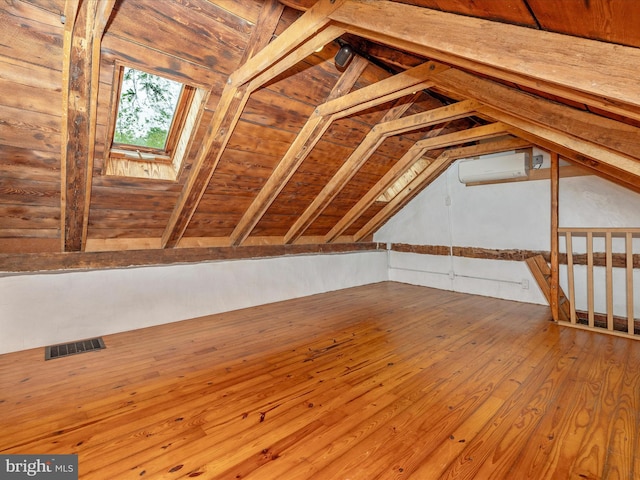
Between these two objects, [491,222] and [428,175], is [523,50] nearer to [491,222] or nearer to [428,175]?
[491,222]

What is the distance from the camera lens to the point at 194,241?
12.5ft

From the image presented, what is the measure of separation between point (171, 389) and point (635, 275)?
4.87m

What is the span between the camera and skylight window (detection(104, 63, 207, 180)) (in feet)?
7.89

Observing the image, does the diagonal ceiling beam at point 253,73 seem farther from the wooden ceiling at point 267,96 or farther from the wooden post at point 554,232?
the wooden post at point 554,232

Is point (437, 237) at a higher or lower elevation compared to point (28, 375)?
higher

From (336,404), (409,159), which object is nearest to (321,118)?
(409,159)

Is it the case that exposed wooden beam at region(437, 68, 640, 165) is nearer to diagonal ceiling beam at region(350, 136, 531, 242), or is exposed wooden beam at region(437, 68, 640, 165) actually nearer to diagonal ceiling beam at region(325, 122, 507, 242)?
diagonal ceiling beam at region(325, 122, 507, 242)

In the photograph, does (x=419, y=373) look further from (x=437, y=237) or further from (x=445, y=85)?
(x=437, y=237)

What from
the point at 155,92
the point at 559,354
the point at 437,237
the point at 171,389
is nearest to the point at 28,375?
the point at 171,389

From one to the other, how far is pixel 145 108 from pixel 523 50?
2.72 metres

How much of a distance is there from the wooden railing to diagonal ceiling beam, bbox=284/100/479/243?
6.04ft

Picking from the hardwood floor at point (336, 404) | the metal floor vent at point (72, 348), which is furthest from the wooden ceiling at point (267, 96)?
the hardwood floor at point (336, 404)

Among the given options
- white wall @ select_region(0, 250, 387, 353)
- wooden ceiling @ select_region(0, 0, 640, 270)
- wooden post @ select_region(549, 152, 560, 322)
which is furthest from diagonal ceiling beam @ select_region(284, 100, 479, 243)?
wooden post @ select_region(549, 152, 560, 322)

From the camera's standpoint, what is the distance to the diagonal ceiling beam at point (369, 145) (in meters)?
2.98
